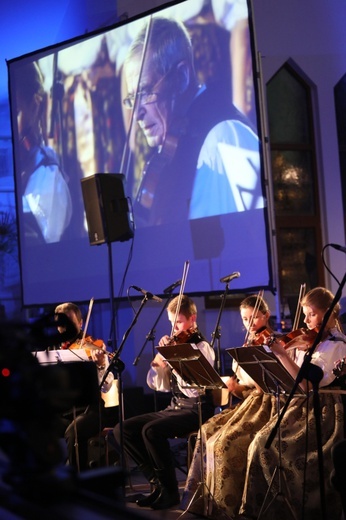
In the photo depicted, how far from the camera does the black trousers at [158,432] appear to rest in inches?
209

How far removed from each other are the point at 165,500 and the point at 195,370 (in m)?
1.02

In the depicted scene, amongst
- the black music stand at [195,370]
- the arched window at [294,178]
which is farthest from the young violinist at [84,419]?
the arched window at [294,178]

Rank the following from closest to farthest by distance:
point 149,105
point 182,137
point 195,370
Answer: point 195,370 → point 182,137 → point 149,105

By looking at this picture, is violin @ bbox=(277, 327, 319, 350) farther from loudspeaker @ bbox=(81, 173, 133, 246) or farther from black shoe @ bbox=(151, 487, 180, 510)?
loudspeaker @ bbox=(81, 173, 133, 246)

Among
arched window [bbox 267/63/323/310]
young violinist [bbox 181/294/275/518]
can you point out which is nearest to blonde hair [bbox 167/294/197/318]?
young violinist [bbox 181/294/275/518]

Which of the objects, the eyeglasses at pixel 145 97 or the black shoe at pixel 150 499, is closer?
the black shoe at pixel 150 499

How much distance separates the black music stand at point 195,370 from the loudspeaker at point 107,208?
1.45m

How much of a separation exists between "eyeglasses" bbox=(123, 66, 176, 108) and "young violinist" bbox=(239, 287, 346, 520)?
3.11 metres

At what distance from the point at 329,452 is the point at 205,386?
2.71ft

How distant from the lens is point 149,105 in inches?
284

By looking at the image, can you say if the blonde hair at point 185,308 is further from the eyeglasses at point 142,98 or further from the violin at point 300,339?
the eyeglasses at point 142,98

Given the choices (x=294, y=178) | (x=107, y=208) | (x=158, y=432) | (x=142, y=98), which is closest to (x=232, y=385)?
(x=158, y=432)

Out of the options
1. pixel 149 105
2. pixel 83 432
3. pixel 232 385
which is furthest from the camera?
pixel 149 105

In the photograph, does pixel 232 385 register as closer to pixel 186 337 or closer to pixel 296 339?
pixel 186 337
